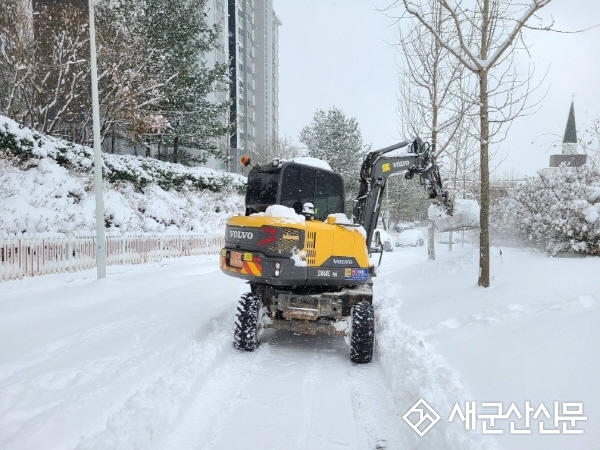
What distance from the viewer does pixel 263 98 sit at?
61688mm

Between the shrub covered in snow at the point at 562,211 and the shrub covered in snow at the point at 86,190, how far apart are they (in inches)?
494

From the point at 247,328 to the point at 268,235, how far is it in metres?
1.35

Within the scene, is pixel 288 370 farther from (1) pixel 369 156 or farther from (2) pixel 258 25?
(2) pixel 258 25

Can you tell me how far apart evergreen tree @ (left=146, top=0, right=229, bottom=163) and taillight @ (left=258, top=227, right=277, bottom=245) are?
15509 millimetres

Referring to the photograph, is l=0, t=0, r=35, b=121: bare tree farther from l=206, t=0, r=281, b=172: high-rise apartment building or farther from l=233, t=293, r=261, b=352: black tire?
l=206, t=0, r=281, b=172: high-rise apartment building

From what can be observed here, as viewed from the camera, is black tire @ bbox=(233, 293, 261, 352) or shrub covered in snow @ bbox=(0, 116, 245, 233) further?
shrub covered in snow @ bbox=(0, 116, 245, 233)

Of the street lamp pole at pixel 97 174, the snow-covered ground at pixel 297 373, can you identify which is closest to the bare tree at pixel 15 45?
the street lamp pole at pixel 97 174

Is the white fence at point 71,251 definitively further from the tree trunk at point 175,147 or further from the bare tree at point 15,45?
the tree trunk at point 175,147

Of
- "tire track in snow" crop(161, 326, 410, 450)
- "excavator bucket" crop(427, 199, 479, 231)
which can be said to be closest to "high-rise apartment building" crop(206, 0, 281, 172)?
"excavator bucket" crop(427, 199, 479, 231)

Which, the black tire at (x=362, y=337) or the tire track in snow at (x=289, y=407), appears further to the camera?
the black tire at (x=362, y=337)

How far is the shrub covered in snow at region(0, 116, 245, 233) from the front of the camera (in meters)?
10.8

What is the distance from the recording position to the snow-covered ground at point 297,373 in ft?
10.2

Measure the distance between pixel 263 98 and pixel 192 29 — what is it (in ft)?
141

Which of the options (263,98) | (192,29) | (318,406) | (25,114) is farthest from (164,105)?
(263,98)
